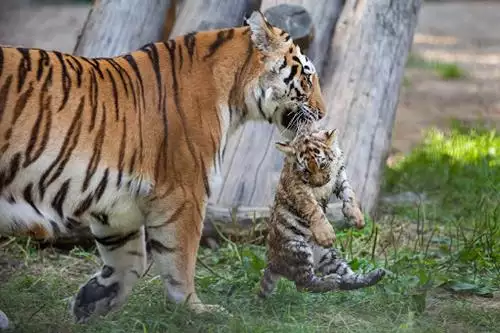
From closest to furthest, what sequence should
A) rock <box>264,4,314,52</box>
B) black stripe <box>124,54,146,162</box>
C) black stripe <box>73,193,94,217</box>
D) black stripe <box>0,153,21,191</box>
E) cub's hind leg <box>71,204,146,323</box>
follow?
black stripe <box>0,153,21,191</box> → black stripe <box>73,193,94,217</box> → black stripe <box>124,54,146,162</box> → cub's hind leg <box>71,204,146,323</box> → rock <box>264,4,314,52</box>

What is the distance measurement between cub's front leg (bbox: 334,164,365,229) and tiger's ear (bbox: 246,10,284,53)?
63 cm

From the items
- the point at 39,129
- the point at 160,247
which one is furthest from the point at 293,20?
the point at 39,129

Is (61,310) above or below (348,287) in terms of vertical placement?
below

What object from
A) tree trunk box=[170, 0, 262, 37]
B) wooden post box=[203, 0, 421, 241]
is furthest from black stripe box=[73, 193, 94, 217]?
tree trunk box=[170, 0, 262, 37]

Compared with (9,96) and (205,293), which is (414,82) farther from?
(9,96)

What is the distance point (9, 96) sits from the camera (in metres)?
4.50

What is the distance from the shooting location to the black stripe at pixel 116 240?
16.5 feet

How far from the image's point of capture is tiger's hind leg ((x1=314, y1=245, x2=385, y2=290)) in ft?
16.0

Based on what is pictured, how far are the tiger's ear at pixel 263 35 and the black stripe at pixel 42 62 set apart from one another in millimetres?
900

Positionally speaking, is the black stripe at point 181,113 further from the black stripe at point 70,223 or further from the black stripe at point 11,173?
the black stripe at point 11,173

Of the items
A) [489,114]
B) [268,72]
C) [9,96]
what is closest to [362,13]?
[268,72]

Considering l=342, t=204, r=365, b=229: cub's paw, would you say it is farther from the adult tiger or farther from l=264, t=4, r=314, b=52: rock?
l=264, t=4, r=314, b=52: rock

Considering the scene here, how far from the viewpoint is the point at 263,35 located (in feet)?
16.3

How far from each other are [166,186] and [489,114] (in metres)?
6.06
